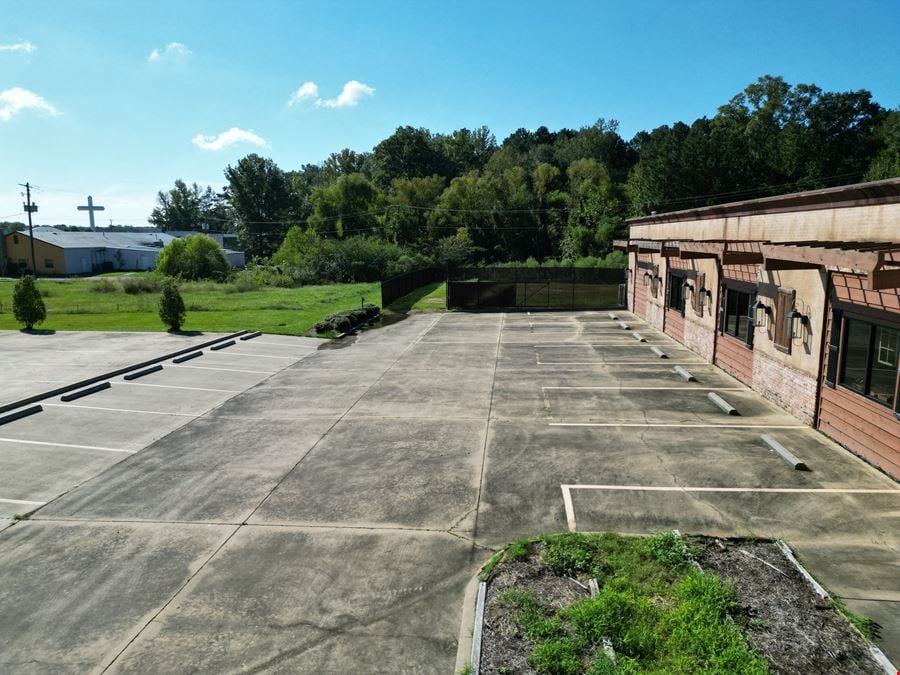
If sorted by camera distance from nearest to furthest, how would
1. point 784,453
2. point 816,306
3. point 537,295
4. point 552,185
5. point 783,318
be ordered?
1. point 784,453
2. point 816,306
3. point 783,318
4. point 537,295
5. point 552,185

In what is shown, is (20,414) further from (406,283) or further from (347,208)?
(347,208)

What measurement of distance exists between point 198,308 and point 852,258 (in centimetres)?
3364

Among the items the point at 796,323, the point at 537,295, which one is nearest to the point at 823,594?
the point at 796,323

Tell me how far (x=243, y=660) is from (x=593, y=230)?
61962 millimetres

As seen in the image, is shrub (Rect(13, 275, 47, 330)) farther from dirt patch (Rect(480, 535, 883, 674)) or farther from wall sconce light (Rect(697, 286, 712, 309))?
wall sconce light (Rect(697, 286, 712, 309))

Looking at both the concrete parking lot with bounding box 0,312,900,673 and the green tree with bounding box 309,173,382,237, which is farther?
the green tree with bounding box 309,173,382,237

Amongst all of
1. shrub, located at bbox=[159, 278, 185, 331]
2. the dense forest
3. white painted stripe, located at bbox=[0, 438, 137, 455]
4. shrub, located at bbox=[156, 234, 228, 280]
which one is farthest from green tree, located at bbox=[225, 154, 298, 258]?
white painted stripe, located at bbox=[0, 438, 137, 455]

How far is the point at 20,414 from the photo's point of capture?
13.3m

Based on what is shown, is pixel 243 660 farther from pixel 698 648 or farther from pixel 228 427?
pixel 228 427

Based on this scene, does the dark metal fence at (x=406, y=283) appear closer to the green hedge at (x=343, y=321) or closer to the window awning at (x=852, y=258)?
the green hedge at (x=343, y=321)

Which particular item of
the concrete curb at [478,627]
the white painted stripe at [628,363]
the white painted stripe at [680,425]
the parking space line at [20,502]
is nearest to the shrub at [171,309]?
the white painted stripe at [628,363]

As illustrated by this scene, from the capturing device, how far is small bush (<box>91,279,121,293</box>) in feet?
147

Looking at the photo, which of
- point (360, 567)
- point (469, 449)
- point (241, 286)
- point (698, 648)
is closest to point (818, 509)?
point (698, 648)

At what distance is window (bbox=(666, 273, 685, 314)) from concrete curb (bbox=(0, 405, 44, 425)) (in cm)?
2105
